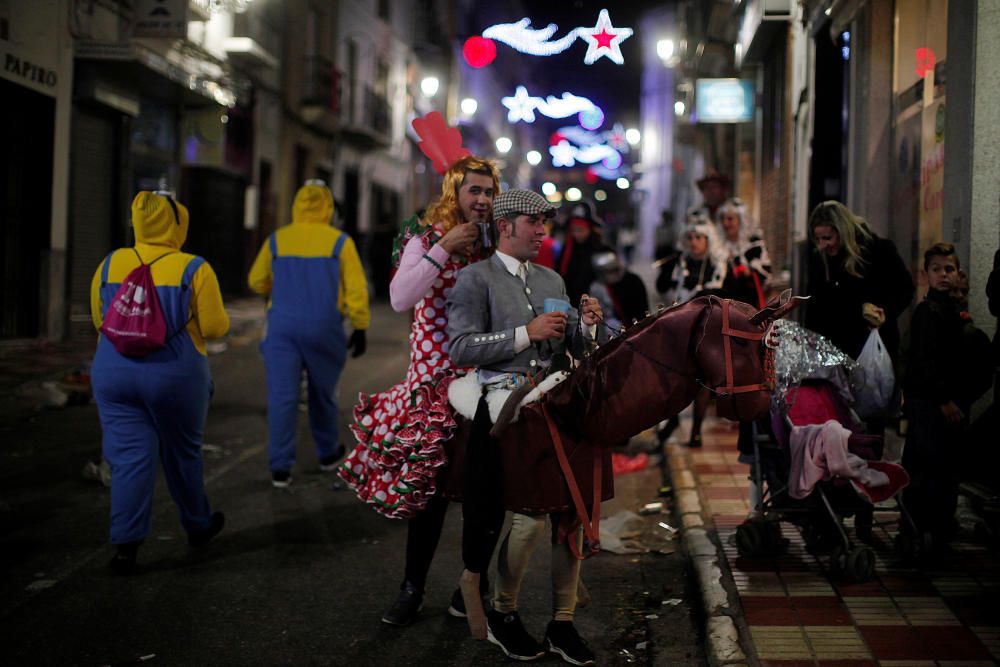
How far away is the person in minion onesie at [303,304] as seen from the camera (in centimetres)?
716

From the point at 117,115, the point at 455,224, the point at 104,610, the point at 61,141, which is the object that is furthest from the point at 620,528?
the point at 117,115

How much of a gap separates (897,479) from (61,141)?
14714 mm

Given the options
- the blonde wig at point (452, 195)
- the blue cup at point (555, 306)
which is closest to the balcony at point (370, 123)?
the blonde wig at point (452, 195)

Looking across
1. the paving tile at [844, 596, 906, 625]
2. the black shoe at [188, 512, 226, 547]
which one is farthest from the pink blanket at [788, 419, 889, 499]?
the black shoe at [188, 512, 226, 547]

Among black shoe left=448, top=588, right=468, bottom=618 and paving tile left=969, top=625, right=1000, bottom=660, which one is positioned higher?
paving tile left=969, top=625, right=1000, bottom=660

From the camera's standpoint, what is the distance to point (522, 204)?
418 centimetres

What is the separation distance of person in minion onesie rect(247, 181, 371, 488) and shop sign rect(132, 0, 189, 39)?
10984 millimetres

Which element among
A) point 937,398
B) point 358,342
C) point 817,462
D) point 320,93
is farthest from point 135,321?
point 320,93

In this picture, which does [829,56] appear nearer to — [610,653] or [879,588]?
[879,588]

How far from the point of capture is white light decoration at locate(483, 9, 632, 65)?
6.80 meters

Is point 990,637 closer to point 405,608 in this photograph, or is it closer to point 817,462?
point 817,462

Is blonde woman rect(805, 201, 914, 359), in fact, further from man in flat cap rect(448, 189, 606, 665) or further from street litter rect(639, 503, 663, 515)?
man in flat cap rect(448, 189, 606, 665)

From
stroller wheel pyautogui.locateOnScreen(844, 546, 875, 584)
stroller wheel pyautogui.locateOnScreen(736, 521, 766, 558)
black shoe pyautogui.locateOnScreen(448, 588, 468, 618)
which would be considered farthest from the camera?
stroller wheel pyautogui.locateOnScreen(736, 521, 766, 558)

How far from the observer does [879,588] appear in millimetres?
4848
